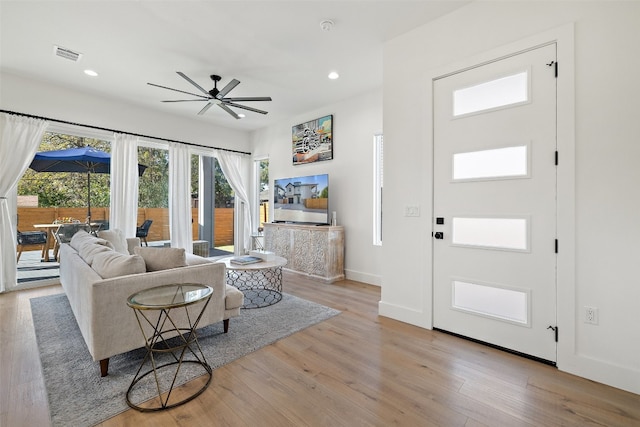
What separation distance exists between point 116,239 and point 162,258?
7.21ft

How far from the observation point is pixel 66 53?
10.9 ft

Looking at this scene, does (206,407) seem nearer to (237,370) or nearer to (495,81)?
(237,370)

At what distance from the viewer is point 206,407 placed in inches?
65.3

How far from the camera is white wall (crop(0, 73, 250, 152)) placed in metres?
3.92

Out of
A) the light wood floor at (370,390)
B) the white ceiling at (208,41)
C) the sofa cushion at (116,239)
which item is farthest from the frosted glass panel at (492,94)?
the sofa cushion at (116,239)

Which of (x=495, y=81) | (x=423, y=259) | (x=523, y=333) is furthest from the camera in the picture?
(x=423, y=259)

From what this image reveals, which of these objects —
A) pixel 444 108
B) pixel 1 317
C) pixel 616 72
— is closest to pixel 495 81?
pixel 444 108

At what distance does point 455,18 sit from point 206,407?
362 centimetres

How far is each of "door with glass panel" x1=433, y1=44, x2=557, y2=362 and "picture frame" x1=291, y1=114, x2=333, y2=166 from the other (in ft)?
8.06

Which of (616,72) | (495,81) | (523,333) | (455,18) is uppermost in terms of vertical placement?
(455,18)

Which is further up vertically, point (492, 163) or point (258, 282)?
point (492, 163)

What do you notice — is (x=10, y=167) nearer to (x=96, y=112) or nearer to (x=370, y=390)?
(x=96, y=112)

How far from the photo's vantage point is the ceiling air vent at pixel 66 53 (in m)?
3.25

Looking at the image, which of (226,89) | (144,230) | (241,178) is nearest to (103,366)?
(226,89)
